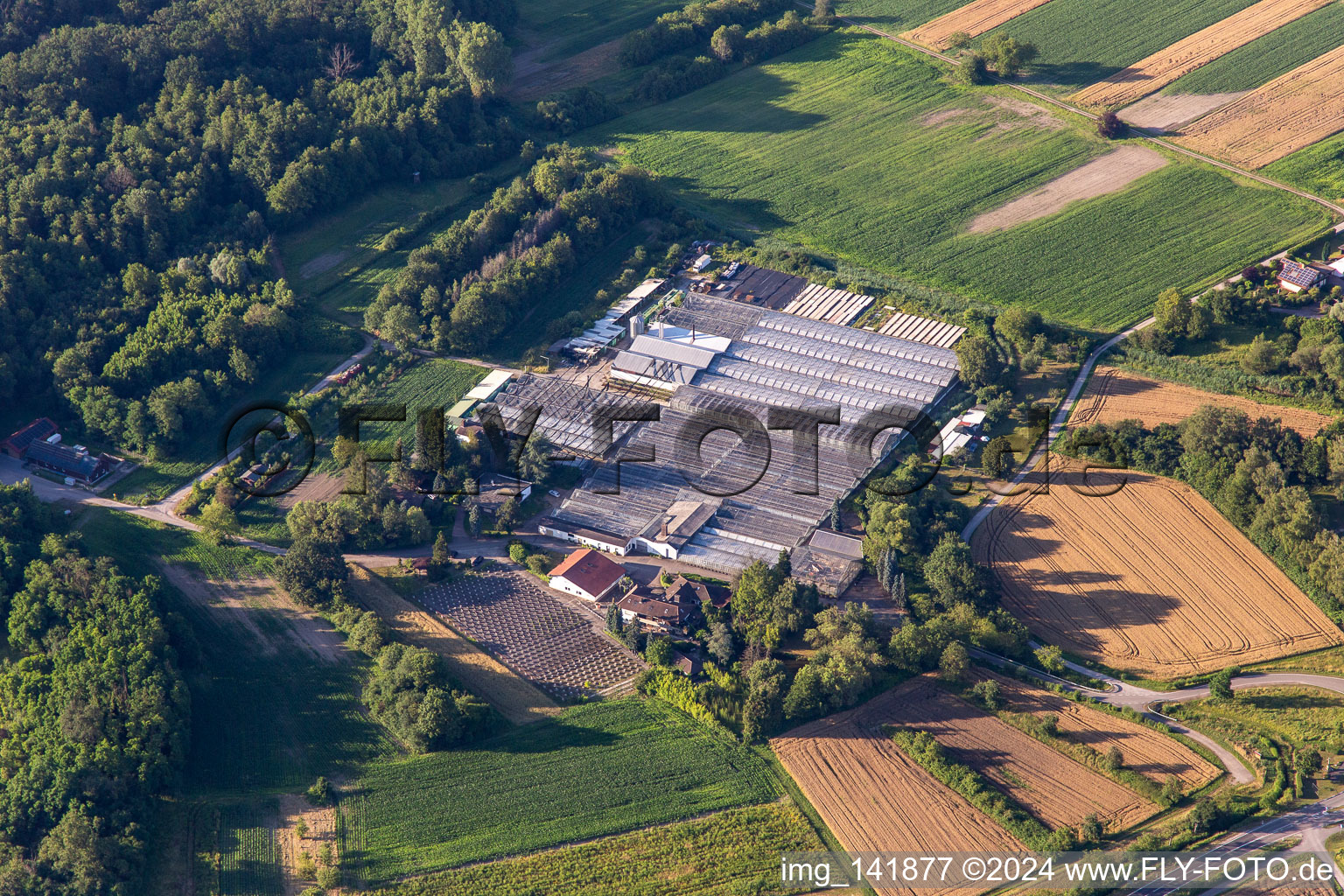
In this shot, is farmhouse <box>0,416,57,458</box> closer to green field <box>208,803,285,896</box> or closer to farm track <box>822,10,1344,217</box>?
green field <box>208,803,285,896</box>

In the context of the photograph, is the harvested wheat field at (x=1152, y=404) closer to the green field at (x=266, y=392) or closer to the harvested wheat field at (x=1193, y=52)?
the harvested wheat field at (x=1193, y=52)

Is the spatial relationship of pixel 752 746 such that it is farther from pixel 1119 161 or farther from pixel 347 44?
pixel 347 44

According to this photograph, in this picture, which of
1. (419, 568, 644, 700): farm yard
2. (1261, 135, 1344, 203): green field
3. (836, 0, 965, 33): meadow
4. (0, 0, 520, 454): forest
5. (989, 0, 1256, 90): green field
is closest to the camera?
(419, 568, 644, 700): farm yard

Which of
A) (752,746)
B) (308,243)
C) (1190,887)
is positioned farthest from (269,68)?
(1190,887)

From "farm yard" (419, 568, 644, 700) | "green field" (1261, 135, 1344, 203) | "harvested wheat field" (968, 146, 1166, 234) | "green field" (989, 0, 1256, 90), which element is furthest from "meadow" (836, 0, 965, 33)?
"farm yard" (419, 568, 644, 700)

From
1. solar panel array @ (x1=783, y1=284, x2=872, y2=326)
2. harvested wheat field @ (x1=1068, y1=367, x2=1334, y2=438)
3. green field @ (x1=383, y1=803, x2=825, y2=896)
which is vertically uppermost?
solar panel array @ (x1=783, y1=284, x2=872, y2=326)

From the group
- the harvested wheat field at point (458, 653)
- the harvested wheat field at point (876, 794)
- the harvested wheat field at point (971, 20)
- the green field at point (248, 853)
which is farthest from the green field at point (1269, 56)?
the green field at point (248, 853)

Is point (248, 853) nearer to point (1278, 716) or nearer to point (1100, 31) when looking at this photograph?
point (1278, 716)

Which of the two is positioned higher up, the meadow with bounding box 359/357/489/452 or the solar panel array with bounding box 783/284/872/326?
A: the solar panel array with bounding box 783/284/872/326
